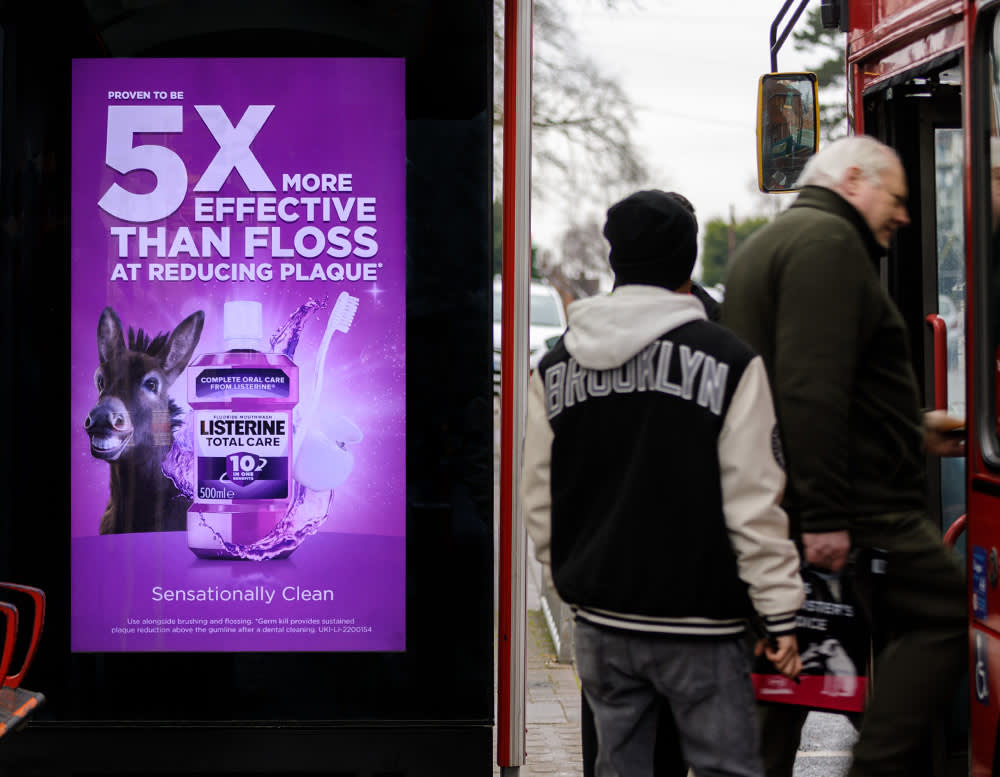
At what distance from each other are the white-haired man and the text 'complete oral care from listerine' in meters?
1.43

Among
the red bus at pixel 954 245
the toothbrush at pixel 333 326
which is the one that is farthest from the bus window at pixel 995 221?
the toothbrush at pixel 333 326

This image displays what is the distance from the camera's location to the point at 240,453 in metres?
4.06

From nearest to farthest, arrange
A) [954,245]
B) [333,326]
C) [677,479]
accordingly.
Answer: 1. [677,479]
2. [333,326]
3. [954,245]

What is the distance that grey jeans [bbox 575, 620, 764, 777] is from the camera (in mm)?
2678

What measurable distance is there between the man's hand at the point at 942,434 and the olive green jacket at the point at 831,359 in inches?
15.6

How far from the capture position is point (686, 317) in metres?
2.70

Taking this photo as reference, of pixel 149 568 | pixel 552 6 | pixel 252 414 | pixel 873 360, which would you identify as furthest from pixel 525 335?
pixel 552 6

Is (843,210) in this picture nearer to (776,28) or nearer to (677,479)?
(677,479)

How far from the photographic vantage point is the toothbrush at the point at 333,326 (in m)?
4.05

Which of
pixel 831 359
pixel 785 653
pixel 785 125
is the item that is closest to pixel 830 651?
pixel 785 653

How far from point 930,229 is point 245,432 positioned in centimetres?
234

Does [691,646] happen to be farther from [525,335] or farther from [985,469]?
[525,335]

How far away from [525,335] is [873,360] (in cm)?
117

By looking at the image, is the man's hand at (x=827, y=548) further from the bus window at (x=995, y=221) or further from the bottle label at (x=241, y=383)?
the bottle label at (x=241, y=383)
